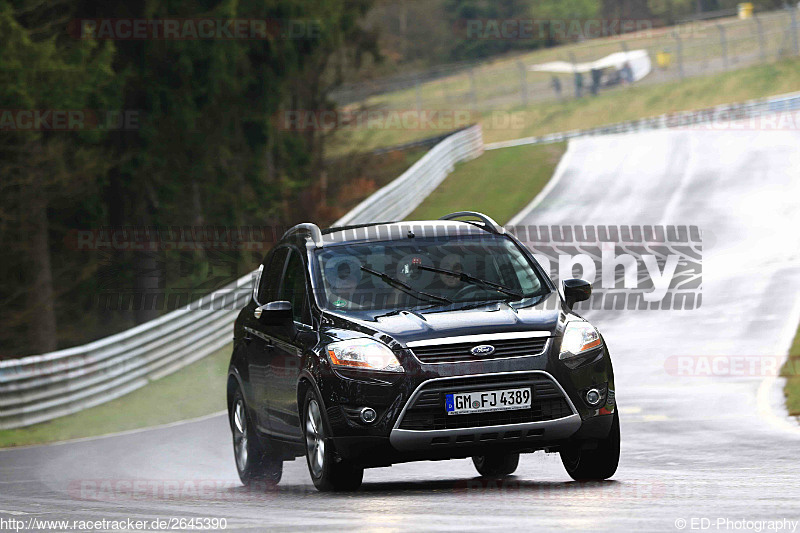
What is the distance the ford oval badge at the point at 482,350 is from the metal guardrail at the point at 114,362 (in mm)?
12039

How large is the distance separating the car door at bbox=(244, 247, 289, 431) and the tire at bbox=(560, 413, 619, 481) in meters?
2.35

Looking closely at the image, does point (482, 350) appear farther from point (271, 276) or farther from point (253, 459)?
point (253, 459)

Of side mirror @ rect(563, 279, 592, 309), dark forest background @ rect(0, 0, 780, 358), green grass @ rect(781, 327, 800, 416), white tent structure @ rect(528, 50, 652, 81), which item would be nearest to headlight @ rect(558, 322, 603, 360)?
side mirror @ rect(563, 279, 592, 309)

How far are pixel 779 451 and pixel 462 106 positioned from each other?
2695 inches

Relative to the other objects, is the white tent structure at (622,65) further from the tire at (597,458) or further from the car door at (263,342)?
the tire at (597,458)

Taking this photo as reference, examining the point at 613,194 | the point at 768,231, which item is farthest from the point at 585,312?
the point at 613,194

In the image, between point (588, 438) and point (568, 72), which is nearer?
point (588, 438)

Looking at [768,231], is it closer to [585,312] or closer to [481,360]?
[585,312]

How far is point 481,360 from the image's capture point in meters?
8.27

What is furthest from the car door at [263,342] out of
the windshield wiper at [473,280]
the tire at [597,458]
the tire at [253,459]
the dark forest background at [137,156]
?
the dark forest background at [137,156]

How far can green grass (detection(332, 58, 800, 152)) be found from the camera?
Answer: 64.4 m

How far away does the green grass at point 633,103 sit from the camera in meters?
64.4

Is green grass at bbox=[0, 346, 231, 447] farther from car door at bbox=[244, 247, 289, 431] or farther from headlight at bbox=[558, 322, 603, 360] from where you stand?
headlight at bbox=[558, 322, 603, 360]

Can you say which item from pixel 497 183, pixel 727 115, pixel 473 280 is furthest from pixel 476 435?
pixel 727 115
